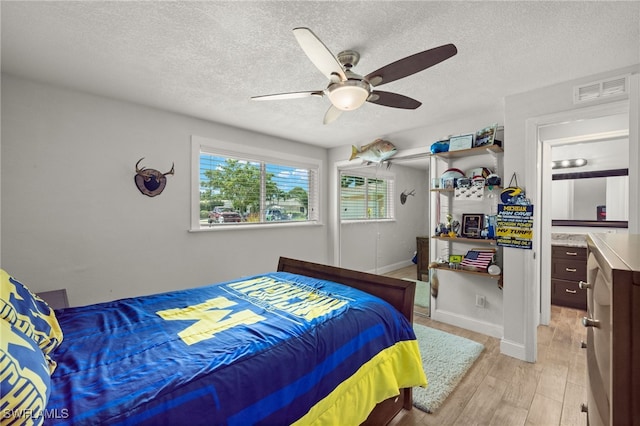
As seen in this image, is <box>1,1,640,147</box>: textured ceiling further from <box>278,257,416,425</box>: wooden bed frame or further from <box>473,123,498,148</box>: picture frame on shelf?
<box>278,257,416,425</box>: wooden bed frame

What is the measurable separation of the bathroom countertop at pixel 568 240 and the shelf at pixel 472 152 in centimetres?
180

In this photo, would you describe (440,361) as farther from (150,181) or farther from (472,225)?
(150,181)

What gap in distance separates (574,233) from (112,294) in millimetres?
5570

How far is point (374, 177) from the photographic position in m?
4.35

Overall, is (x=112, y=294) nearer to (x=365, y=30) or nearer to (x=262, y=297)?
(x=262, y=297)

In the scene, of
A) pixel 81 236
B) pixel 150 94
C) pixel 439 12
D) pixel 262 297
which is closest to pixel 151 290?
pixel 81 236

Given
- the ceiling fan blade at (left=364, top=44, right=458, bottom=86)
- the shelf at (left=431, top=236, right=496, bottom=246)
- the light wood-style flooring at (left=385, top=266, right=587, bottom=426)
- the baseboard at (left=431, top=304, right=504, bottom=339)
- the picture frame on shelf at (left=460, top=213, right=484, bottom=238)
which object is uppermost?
the ceiling fan blade at (left=364, top=44, right=458, bottom=86)

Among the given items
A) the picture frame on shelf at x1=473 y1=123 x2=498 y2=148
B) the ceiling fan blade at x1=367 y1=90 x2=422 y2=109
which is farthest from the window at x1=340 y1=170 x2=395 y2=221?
the ceiling fan blade at x1=367 y1=90 x2=422 y2=109

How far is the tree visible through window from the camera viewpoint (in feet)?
11.1

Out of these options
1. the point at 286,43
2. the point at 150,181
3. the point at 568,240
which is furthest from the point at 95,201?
the point at 568,240

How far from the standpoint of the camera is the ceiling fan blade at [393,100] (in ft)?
6.10

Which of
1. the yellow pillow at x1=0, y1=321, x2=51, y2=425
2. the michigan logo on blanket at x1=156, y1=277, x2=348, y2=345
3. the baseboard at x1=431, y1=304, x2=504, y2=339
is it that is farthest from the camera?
the baseboard at x1=431, y1=304, x2=504, y2=339

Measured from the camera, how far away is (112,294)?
2617 millimetres

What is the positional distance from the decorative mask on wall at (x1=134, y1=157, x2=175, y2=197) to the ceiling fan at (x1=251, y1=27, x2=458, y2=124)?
5.71ft
